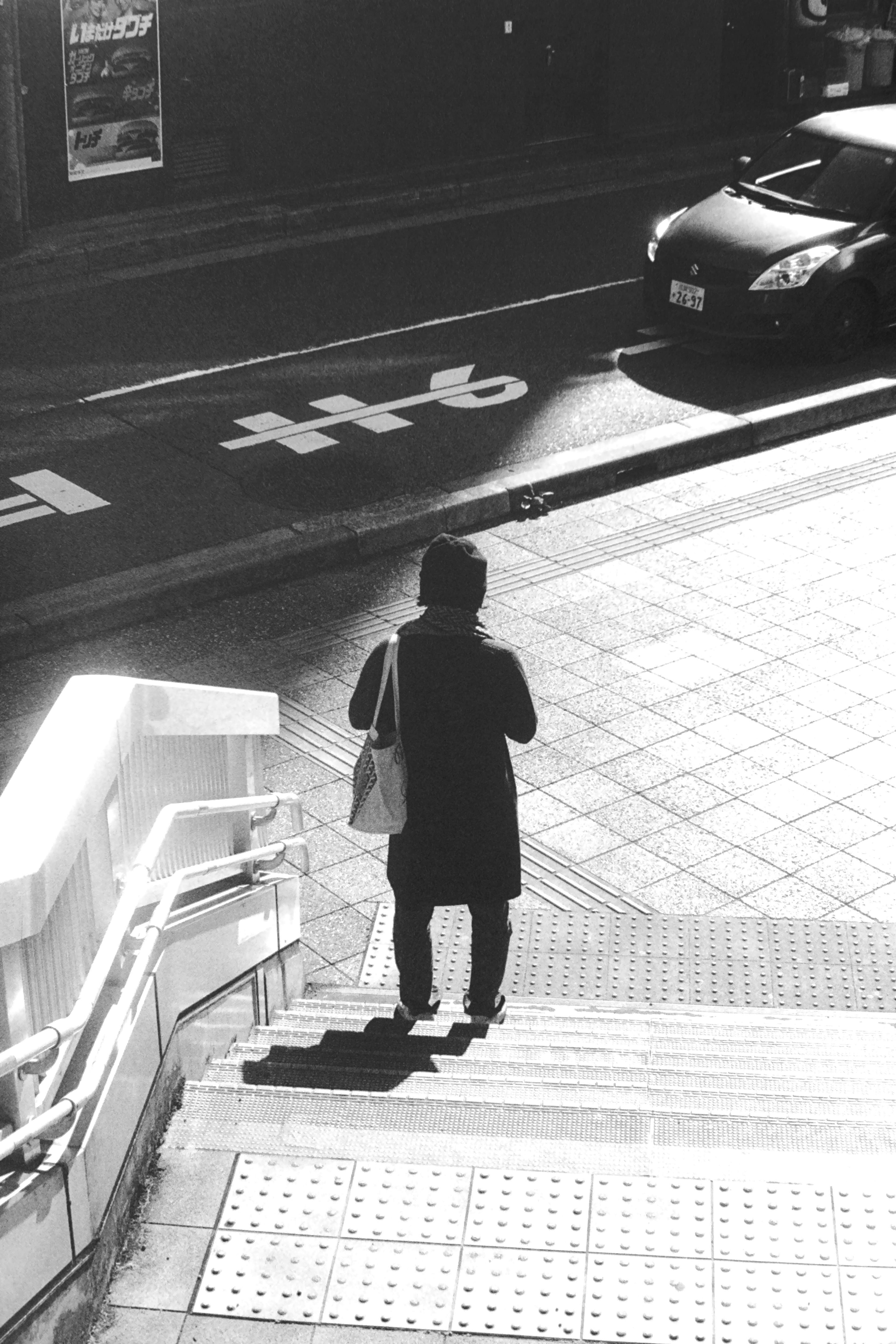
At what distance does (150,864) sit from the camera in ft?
13.1

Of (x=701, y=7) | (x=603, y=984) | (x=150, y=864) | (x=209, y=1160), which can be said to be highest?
(x=701, y=7)

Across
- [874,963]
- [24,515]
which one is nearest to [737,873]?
[874,963]

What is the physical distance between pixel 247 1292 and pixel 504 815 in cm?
203

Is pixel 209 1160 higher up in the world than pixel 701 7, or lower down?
lower down

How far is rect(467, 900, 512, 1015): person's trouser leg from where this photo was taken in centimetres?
547

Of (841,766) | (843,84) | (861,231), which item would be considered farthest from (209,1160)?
(843,84)

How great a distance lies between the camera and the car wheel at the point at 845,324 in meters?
12.8

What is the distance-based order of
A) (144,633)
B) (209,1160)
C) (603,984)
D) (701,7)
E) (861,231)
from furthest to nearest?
1. (701,7)
2. (861,231)
3. (144,633)
4. (603,984)
5. (209,1160)

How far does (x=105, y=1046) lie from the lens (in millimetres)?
3418

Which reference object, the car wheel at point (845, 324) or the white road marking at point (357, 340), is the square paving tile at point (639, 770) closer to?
the car wheel at point (845, 324)

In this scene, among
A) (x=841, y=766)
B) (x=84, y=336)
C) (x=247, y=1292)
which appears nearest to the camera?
(x=247, y=1292)

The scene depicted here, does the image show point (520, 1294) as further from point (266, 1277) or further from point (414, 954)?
point (414, 954)

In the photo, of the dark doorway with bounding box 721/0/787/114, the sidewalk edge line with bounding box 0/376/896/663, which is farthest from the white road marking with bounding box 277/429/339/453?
the dark doorway with bounding box 721/0/787/114

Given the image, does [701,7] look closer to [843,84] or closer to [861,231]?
[843,84]
